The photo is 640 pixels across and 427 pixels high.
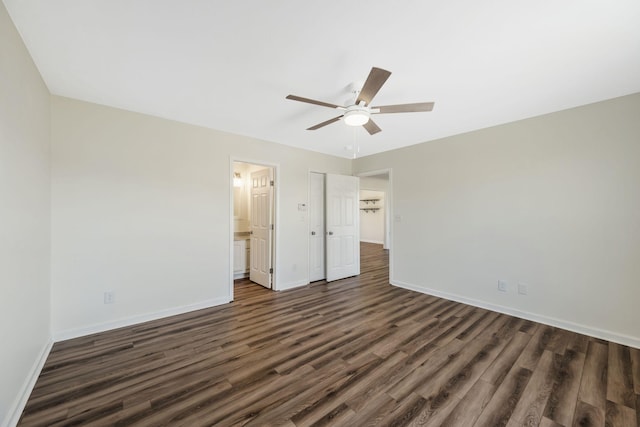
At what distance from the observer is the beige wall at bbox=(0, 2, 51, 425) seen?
148cm

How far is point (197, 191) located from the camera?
337 centimetres

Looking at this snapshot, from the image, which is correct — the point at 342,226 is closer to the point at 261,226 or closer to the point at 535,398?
the point at 261,226

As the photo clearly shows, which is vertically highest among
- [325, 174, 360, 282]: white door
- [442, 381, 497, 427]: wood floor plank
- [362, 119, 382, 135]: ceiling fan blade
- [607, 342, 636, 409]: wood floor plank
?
[362, 119, 382, 135]: ceiling fan blade

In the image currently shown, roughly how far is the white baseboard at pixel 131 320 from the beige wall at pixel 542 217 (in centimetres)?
331

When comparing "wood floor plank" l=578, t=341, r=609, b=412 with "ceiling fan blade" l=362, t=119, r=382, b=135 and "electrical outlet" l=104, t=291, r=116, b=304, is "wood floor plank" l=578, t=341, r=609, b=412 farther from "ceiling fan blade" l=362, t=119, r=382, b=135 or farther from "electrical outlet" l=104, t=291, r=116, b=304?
"electrical outlet" l=104, t=291, r=116, b=304

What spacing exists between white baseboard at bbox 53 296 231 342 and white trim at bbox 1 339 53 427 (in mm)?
232

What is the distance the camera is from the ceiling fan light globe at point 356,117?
2.27m

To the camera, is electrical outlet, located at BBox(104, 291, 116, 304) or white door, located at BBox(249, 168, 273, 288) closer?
electrical outlet, located at BBox(104, 291, 116, 304)

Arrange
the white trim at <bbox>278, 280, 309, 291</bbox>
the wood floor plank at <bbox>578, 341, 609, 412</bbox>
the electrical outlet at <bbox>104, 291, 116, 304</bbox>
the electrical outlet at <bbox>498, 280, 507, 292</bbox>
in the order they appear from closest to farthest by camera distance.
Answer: the wood floor plank at <bbox>578, 341, 609, 412</bbox>
the electrical outlet at <bbox>104, 291, 116, 304</bbox>
the electrical outlet at <bbox>498, 280, 507, 292</bbox>
the white trim at <bbox>278, 280, 309, 291</bbox>

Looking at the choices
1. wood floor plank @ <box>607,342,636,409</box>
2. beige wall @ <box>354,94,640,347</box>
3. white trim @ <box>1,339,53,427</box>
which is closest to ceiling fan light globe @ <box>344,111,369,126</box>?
beige wall @ <box>354,94,640,347</box>

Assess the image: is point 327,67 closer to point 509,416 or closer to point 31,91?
point 31,91

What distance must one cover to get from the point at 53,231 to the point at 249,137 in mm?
2493

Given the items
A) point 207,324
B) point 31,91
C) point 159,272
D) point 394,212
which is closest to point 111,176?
point 31,91

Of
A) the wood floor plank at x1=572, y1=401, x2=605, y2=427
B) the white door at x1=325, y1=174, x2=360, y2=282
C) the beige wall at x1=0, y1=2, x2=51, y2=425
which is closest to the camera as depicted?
the beige wall at x1=0, y1=2, x2=51, y2=425
